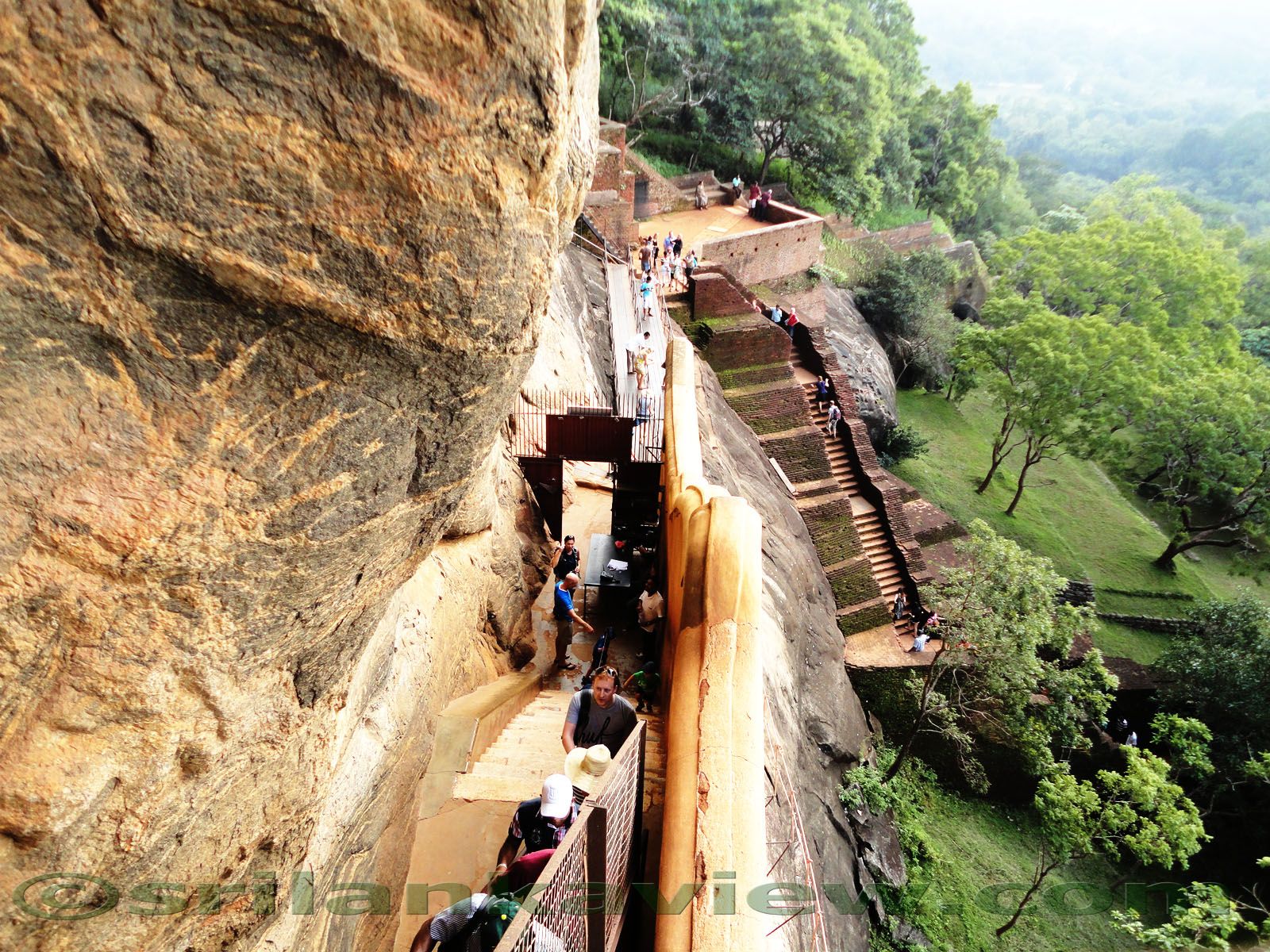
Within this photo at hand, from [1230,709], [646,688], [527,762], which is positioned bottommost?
[1230,709]

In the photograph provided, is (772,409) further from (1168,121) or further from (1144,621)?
(1168,121)

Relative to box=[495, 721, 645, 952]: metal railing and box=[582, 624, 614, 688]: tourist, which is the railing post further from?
box=[582, 624, 614, 688]: tourist

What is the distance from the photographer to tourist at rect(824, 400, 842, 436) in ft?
64.1

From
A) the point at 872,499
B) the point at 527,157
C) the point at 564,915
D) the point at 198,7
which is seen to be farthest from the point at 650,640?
the point at 872,499

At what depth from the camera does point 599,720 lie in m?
5.67

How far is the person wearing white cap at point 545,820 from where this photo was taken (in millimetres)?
4566

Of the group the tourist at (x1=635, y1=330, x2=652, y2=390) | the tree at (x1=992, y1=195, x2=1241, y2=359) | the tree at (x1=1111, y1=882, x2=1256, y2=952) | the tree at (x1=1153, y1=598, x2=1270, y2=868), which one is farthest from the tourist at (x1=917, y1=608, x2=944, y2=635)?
the tree at (x1=992, y1=195, x2=1241, y2=359)

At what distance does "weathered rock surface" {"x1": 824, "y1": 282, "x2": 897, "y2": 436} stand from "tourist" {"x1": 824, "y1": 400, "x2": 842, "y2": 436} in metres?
5.11

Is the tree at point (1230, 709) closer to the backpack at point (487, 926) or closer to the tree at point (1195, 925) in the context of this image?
the tree at point (1195, 925)

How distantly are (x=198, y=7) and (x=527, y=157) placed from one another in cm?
147

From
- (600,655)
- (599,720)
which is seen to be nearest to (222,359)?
(599,720)

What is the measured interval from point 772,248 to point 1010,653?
16548 millimetres

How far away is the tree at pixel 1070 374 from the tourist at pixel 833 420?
6.06 metres

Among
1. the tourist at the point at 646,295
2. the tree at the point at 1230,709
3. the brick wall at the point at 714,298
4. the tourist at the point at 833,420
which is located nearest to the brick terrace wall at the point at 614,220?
the tourist at the point at 646,295
